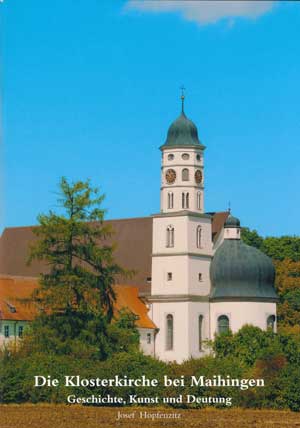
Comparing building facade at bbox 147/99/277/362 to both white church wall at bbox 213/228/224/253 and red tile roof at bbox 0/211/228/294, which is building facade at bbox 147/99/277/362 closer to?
white church wall at bbox 213/228/224/253

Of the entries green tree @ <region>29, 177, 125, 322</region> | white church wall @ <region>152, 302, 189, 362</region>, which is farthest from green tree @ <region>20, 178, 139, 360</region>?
white church wall @ <region>152, 302, 189, 362</region>

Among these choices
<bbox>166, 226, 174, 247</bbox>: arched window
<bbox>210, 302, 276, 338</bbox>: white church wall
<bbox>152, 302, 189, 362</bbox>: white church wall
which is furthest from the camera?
<bbox>166, 226, 174, 247</bbox>: arched window

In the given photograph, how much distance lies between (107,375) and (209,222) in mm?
32513

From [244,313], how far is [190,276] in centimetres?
417

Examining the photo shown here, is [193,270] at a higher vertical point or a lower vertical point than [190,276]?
higher

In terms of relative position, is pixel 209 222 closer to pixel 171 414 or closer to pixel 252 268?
pixel 252 268

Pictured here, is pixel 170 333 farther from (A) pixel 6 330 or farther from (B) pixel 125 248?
(A) pixel 6 330

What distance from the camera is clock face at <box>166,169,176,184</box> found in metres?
84.9

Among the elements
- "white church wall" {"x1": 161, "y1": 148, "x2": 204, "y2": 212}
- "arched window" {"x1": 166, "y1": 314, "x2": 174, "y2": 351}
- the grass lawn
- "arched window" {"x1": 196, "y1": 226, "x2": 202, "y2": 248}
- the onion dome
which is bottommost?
the grass lawn

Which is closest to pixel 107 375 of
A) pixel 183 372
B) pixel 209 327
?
pixel 183 372

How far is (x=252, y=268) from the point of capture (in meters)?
82.8

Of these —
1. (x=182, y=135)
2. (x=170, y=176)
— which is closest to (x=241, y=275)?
(x=170, y=176)

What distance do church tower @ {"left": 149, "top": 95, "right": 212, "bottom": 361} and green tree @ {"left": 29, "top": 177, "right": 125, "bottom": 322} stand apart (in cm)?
1574

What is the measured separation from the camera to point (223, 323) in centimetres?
8300
